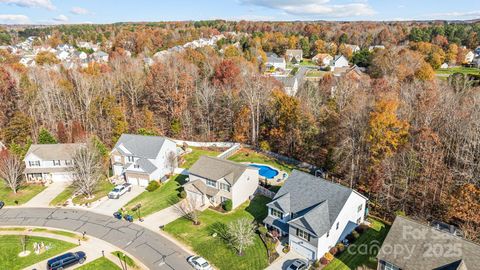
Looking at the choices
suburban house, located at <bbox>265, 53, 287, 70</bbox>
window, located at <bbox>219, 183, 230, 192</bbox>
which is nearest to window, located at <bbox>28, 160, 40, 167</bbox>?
window, located at <bbox>219, 183, 230, 192</bbox>

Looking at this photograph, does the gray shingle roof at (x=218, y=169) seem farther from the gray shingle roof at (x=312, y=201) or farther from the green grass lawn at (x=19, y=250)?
the green grass lawn at (x=19, y=250)

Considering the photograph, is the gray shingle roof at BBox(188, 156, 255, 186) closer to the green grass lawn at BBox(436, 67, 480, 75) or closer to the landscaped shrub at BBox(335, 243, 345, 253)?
the landscaped shrub at BBox(335, 243, 345, 253)

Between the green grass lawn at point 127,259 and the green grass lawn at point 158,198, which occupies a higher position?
the green grass lawn at point 127,259

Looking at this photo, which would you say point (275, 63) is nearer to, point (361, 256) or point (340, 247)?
point (340, 247)

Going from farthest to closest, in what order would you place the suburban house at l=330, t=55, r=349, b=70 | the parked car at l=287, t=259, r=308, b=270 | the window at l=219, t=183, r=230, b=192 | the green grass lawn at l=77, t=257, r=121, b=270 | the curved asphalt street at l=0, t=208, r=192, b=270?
1. the suburban house at l=330, t=55, r=349, b=70
2. the window at l=219, t=183, r=230, b=192
3. the curved asphalt street at l=0, t=208, r=192, b=270
4. the green grass lawn at l=77, t=257, r=121, b=270
5. the parked car at l=287, t=259, r=308, b=270

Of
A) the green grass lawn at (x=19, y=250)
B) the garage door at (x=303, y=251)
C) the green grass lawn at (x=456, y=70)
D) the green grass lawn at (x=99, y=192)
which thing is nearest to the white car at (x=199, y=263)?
the garage door at (x=303, y=251)
